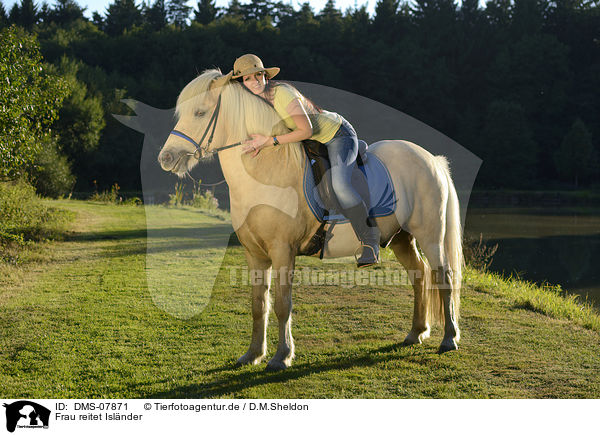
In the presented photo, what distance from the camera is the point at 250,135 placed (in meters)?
3.82

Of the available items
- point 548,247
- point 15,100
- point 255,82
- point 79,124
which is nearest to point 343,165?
point 255,82

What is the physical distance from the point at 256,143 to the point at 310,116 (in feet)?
1.76

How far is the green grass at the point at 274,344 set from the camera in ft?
12.2

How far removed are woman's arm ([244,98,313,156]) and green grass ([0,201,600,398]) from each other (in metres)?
1.83

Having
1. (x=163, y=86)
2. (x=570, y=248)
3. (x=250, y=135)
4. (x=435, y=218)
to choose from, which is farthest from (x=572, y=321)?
(x=163, y=86)

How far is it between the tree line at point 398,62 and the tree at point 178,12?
0.55 feet

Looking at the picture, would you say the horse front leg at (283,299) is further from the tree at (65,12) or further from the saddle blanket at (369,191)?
the tree at (65,12)

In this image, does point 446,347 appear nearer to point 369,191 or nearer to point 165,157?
point 369,191

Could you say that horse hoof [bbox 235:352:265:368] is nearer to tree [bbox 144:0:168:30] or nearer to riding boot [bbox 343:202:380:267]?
riding boot [bbox 343:202:380:267]

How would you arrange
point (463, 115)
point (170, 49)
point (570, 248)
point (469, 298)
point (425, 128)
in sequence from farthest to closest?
point (463, 115)
point (170, 49)
point (425, 128)
point (570, 248)
point (469, 298)

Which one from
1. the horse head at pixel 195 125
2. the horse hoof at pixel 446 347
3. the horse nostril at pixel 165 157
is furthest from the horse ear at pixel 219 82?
the horse hoof at pixel 446 347

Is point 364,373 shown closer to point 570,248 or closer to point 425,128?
point 570,248

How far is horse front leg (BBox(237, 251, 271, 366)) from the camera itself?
4051 mm

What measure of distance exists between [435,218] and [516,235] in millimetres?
13927
